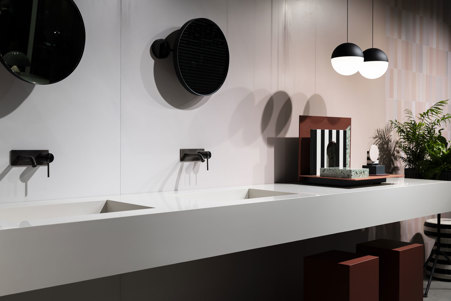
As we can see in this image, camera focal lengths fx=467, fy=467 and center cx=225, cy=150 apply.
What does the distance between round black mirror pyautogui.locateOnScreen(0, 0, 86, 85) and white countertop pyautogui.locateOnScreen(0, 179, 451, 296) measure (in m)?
0.56

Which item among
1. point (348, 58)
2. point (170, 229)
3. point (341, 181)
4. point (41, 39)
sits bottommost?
point (170, 229)

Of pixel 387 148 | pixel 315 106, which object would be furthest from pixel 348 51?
pixel 387 148

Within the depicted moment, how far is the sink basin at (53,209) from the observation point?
5.88 ft

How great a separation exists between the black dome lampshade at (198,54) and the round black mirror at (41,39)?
0.46 m

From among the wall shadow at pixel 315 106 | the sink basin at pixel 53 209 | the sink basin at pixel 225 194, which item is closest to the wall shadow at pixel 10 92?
the sink basin at pixel 53 209

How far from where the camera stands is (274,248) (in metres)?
2.95

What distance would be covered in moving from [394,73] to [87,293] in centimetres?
293

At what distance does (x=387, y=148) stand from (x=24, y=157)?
280cm

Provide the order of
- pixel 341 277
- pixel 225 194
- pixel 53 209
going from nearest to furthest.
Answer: pixel 53 209
pixel 341 277
pixel 225 194

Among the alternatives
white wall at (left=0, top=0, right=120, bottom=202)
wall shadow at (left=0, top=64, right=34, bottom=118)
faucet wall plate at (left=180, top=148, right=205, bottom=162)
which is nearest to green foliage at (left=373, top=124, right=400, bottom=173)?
faucet wall plate at (left=180, top=148, right=205, bottom=162)

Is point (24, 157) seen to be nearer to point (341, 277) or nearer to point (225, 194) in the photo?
point (225, 194)

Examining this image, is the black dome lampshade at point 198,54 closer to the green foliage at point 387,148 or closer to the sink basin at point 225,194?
the sink basin at point 225,194

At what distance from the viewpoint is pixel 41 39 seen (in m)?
1.92

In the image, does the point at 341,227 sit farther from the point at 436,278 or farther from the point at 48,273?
the point at 436,278
